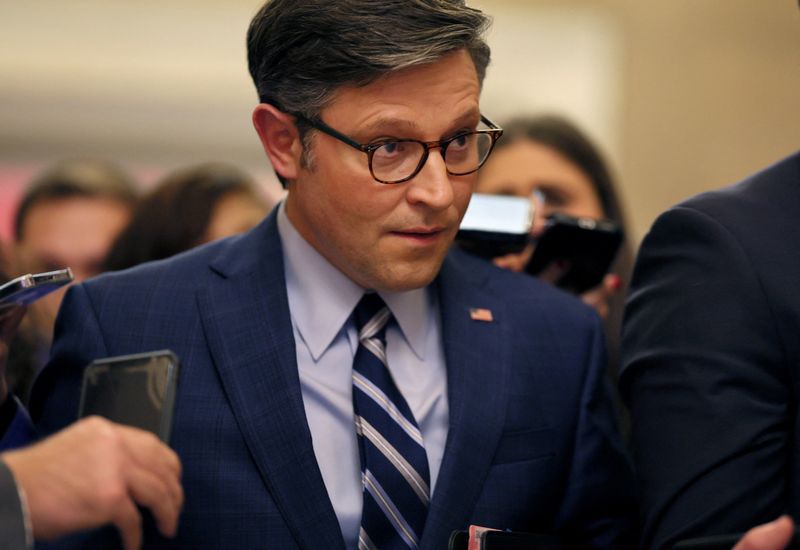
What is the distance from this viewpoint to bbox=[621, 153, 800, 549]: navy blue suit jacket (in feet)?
5.49

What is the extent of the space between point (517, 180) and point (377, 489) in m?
1.54

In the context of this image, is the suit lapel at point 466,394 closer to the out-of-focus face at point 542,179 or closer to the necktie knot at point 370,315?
the necktie knot at point 370,315

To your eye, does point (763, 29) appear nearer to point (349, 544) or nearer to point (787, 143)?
point (787, 143)

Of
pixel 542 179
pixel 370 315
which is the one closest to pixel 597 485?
pixel 370 315

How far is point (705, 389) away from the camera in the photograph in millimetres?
1711

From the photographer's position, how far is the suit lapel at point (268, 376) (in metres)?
1.82

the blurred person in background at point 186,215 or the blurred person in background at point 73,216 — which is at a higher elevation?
the blurred person in background at point 186,215

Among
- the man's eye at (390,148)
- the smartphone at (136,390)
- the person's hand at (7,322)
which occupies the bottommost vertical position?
the person's hand at (7,322)

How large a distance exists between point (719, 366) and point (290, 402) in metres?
0.66

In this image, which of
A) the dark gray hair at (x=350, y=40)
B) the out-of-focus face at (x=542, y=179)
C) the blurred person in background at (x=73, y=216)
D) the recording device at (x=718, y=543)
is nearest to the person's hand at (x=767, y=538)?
the recording device at (x=718, y=543)

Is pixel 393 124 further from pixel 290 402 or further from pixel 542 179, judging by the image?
pixel 542 179

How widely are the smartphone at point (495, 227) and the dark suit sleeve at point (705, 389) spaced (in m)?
0.56

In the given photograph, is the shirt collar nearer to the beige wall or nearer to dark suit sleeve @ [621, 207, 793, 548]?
dark suit sleeve @ [621, 207, 793, 548]

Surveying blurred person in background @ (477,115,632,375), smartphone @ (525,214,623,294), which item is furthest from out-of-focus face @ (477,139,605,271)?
smartphone @ (525,214,623,294)
